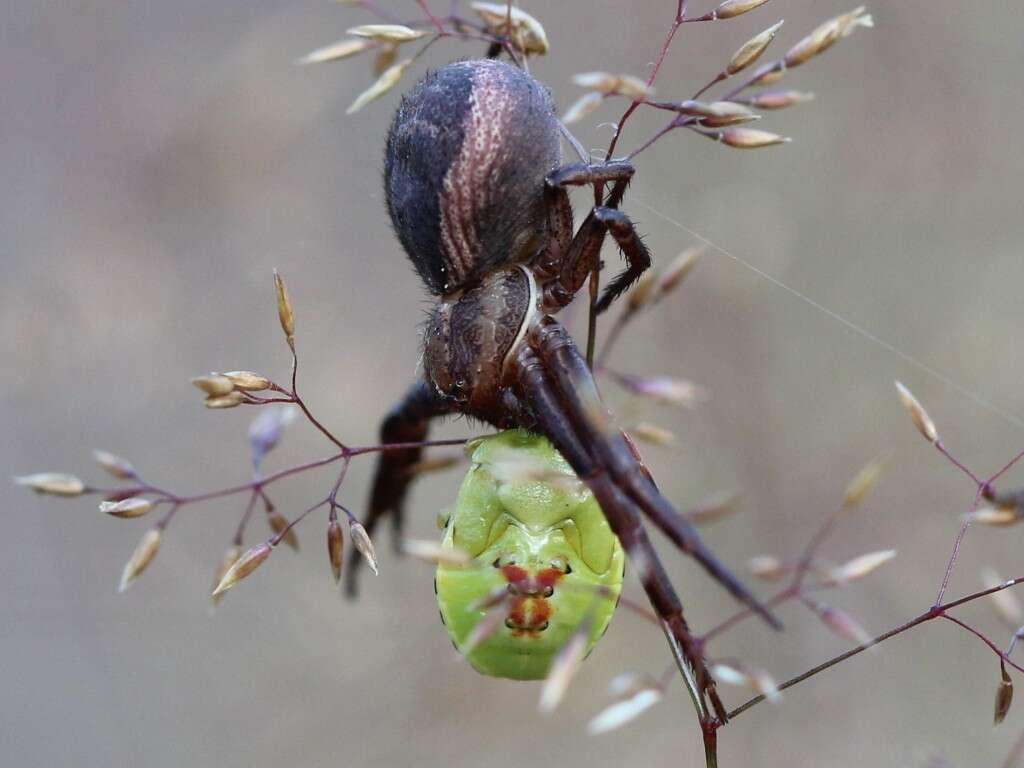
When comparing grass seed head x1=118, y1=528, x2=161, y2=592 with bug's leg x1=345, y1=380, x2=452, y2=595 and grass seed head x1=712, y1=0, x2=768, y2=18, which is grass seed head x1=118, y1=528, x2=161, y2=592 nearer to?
bug's leg x1=345, y1=380, x2=452, y2=595

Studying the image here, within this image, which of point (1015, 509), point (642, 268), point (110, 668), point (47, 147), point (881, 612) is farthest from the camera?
point (47, 147)

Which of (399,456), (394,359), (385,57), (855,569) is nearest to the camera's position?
(855,569)

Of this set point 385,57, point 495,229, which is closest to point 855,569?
point 495,229

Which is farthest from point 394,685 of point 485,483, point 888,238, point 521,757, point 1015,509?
point 1015,509

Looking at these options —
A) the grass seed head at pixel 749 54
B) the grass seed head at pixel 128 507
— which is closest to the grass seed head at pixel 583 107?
the grass seed head at pixel 749 54

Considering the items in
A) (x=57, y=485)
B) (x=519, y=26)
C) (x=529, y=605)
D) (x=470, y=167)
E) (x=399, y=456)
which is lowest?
(x=399, y=456)

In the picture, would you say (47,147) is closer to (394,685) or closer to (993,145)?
(394,685)

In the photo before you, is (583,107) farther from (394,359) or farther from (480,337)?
(394,359)

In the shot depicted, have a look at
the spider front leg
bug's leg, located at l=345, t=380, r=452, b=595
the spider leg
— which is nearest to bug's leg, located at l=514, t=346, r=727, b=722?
the spider leg
